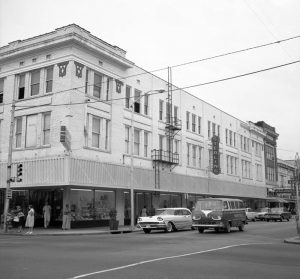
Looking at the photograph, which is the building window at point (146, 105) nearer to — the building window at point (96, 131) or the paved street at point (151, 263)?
the building window at point (96, 131)

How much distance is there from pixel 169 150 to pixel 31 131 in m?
14.2

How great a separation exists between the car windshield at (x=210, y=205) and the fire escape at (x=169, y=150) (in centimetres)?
1266

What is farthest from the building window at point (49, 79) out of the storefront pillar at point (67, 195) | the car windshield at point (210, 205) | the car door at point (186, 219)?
the car windshield at point (210, 205)

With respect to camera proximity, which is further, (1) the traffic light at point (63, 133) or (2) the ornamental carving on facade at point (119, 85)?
(2) the ornamental carving on facade at point (119, 85)

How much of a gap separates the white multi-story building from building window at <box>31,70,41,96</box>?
79 mm

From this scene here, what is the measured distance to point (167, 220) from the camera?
28469 mm

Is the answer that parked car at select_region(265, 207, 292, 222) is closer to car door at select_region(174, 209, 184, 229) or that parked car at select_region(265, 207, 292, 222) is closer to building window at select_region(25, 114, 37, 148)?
car door at select_region(174, 209, 184, 229)

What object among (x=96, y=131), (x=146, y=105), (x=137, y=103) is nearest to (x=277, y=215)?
(x=146, y=105)

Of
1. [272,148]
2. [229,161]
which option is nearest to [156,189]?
[229,161]

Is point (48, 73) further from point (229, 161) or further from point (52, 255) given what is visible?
point (229, 161)

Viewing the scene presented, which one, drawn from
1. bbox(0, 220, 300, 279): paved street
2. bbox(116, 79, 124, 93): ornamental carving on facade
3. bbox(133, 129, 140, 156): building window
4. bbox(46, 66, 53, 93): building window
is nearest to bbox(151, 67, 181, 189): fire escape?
bbox(133, 129, 140, 156): building window

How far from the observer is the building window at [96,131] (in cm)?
3431

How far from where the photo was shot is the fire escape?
41091 millimetres

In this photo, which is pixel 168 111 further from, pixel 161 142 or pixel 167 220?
pixel 167 220
